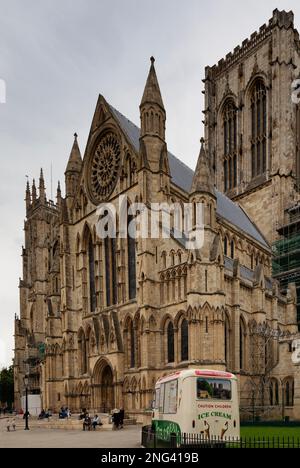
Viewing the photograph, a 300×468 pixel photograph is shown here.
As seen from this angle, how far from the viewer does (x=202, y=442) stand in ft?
58.2

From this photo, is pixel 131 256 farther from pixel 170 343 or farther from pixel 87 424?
pixel 87 424

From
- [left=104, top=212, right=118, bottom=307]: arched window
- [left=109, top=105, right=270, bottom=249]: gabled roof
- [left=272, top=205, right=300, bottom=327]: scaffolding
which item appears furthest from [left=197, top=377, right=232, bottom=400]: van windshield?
[left=272, top=205, right=300, bottom=327]: scaffolding

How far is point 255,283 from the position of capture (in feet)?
146

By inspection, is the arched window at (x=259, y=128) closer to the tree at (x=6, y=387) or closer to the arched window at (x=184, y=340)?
the arched window at (x=184, y=340)

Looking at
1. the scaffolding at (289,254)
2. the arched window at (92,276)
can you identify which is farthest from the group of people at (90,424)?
the scaffolding at (289,254)

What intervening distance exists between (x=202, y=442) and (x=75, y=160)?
39153 mm

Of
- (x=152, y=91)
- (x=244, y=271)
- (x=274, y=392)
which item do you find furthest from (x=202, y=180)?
(x=274, y=392)

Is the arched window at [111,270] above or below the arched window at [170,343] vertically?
above

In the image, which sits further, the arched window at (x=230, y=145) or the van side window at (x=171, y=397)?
the arched window at (x=230, y=145)

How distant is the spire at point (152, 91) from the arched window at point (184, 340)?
16.6 m

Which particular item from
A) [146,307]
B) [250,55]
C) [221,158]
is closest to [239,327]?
[146,307]

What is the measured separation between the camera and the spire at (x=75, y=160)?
5291 cm

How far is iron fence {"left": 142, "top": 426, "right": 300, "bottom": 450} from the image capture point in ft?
55.9

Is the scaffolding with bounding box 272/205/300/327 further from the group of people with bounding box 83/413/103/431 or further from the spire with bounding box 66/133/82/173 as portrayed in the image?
the group of people with bounding box 83/413/103/431
